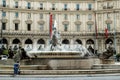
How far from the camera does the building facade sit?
9544 cm

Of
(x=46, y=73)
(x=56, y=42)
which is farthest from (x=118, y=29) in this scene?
(x=46, y=73)

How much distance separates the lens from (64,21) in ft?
327

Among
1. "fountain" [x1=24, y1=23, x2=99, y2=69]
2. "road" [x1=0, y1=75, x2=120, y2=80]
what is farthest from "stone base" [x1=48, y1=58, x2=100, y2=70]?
"road" [x1=0, y1=75, x2=120, y2=80]

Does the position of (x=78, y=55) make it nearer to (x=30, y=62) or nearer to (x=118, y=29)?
(x=30, y=62)

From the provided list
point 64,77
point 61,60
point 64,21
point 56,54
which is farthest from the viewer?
point 64,21

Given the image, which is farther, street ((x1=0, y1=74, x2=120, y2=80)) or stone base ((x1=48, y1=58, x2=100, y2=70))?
stone base ((x1=48, y1=58, x2=100, y2=70))

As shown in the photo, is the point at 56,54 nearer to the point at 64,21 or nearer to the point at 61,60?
the point at 61,60

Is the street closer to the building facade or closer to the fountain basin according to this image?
the fountain basin

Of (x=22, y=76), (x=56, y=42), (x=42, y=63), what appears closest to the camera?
(x=22, y=76)

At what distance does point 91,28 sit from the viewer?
99.5 m

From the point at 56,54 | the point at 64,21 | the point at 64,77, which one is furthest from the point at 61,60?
the point at 64,21

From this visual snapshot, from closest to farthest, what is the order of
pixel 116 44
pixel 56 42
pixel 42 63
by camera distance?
pixel 42 63, pixel 56 42, pixel 116 44

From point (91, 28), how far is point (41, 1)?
1551cm

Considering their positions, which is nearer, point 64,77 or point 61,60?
point 64,77
